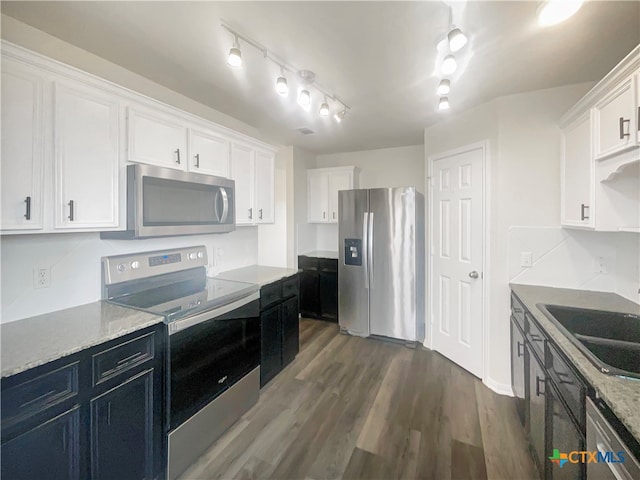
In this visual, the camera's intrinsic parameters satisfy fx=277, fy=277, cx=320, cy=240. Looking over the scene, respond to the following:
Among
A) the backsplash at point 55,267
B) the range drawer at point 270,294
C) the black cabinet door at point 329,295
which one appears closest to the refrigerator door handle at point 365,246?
the black cabinet door at point 329,295

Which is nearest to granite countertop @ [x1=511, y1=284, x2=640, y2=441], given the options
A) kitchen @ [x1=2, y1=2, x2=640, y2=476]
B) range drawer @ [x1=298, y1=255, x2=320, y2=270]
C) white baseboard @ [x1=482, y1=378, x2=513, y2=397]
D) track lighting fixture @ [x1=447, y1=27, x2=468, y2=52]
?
kitchen @ [x1=2, y1=2, x2=640, y2=476]

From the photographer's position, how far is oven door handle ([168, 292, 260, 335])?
5.22ft

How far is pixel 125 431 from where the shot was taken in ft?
4.56

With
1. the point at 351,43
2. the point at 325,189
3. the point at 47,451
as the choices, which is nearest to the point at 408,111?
the point at 351,43

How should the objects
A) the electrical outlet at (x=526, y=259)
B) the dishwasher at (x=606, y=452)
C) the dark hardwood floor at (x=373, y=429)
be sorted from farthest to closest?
the electrical outlet at (x=526, y=259), the dark hardwood floor at (x=373, y=429), the dishwasher at (x=606, y=452)

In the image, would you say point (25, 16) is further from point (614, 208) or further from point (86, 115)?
point (614, 208)

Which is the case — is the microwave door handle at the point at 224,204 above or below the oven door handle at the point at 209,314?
above

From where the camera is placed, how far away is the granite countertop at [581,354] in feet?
2.68

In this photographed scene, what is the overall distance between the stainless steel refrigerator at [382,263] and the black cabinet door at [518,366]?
1147 mm

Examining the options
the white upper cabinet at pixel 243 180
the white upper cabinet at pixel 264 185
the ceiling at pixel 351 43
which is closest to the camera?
the ceiling at pixel 351 43

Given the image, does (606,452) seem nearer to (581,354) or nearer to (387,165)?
(581,354)

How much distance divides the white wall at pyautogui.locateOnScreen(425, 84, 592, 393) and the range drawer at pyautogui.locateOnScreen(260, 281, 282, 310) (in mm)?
1882

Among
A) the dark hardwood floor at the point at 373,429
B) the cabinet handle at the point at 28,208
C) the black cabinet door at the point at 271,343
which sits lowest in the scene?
the dark hardwood floor at the point at 373,429

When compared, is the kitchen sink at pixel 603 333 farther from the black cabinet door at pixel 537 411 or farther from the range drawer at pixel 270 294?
the range drawer at pixel 270 294
